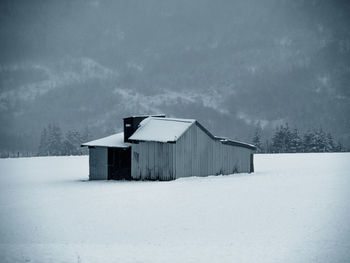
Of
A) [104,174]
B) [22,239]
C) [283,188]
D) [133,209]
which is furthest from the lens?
[104,174]

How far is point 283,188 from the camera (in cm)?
2570

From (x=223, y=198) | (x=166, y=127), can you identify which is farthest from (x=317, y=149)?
(x=223, y=198)

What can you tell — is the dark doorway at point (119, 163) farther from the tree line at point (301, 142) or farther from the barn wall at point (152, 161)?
the tree line at point (301, 142)

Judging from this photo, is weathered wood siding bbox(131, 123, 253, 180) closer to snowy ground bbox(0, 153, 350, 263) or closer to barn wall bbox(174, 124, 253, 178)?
barn wall bbox(174, 124, 253, 178)

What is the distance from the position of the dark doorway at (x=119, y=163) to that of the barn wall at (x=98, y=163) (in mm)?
420

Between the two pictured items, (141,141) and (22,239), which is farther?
(141,141)

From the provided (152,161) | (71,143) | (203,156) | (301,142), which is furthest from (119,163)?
(71,143)

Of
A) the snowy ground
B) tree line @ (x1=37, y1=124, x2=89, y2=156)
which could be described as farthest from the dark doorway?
tree line @ (x1=37, y1=124, x2=89, y2=156)

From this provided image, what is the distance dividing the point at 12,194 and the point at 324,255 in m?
21.0

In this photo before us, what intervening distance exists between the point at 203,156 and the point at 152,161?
193 inches

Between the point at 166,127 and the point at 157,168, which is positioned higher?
the point at 166,127

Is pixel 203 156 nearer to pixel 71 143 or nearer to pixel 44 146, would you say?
pixel 71 143

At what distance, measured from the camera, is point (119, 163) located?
36.3 meters

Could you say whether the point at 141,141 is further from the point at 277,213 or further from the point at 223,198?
the point at 277,213
